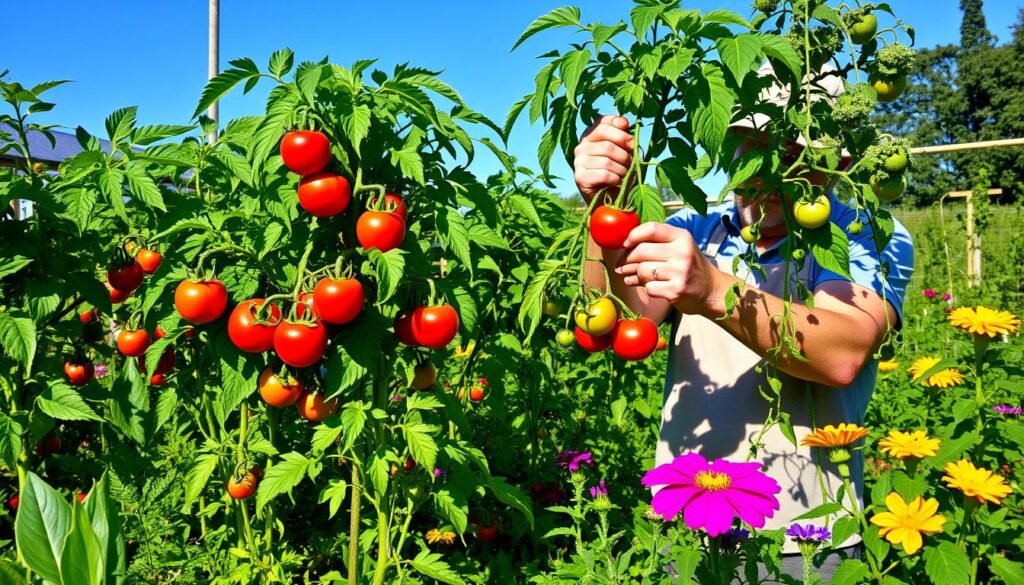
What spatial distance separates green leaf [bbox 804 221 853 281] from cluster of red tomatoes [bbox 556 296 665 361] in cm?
35

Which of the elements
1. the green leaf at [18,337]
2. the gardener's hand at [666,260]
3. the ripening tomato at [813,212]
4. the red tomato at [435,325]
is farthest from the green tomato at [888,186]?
the green leaf at [18,337]

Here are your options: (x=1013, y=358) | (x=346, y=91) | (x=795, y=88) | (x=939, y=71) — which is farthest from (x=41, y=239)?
(x=939, y=71)

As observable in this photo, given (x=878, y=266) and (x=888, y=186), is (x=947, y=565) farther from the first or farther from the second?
(x=888, y=186)

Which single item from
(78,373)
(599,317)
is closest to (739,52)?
(599,317)

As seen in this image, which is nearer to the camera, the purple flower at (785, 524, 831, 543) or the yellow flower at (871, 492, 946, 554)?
the yellow flower at (871, 492, 946, 554)

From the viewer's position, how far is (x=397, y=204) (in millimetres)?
1754

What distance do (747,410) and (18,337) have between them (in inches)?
81.1

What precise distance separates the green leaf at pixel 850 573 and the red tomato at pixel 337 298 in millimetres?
1231

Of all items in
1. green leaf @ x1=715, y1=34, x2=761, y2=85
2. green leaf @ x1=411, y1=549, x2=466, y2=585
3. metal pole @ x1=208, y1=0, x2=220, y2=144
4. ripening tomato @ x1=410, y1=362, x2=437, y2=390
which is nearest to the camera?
green leaf @ x1=715, y1=34, x2=761, y2=85

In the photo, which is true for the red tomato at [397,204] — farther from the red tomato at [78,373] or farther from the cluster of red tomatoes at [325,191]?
the red tomato at [78,373]

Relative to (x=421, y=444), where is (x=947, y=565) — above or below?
below

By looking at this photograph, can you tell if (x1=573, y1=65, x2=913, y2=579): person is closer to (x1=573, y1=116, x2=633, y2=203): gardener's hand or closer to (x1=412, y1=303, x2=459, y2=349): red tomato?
(x1=573, y1=116, x2=633, y2=203): gardener's hand

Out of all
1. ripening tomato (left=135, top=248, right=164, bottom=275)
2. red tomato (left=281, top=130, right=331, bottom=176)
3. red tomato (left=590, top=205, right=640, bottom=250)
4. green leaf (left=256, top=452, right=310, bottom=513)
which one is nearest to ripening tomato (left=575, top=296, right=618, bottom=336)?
red tomato (left=590, top=205, right=640, bottom=250)

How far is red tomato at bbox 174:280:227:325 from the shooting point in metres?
1.79
